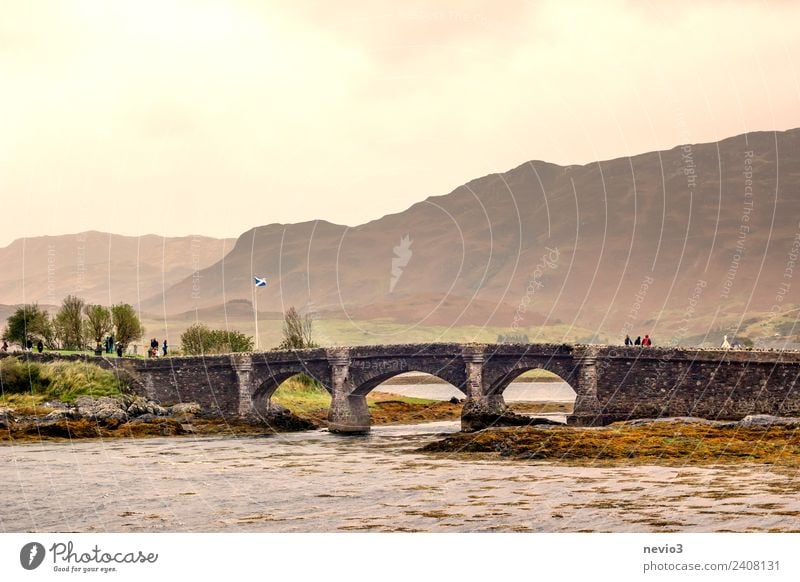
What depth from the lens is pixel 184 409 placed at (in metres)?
90.6

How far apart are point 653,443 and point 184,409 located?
44489mm

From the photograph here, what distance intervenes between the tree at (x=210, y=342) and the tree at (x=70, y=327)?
10.5 metres

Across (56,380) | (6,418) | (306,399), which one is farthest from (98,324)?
(6,418)

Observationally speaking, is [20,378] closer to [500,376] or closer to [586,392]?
[500,376]

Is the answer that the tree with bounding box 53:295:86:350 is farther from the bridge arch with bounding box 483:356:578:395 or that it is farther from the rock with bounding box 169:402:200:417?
the bridge arch with bounding box 483:356:578:395

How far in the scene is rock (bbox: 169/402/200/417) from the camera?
89938 mm

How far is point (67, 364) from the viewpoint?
94.2m

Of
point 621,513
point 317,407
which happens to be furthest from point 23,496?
point 317,407

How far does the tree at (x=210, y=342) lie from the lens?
372 ft

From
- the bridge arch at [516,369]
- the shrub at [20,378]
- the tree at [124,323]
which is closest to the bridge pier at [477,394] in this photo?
the bridge arch at [516,369]

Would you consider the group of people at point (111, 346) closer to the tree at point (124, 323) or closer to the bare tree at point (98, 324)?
the tree at point (124, 323)

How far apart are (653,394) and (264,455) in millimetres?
27168

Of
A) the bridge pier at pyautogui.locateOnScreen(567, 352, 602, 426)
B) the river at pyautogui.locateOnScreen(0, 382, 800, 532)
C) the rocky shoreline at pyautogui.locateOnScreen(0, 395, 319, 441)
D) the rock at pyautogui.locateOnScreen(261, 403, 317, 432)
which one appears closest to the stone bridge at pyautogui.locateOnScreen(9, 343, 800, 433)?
the bridge pier at pyautogui.locateOnScreen(567, 352, 602, 426)
